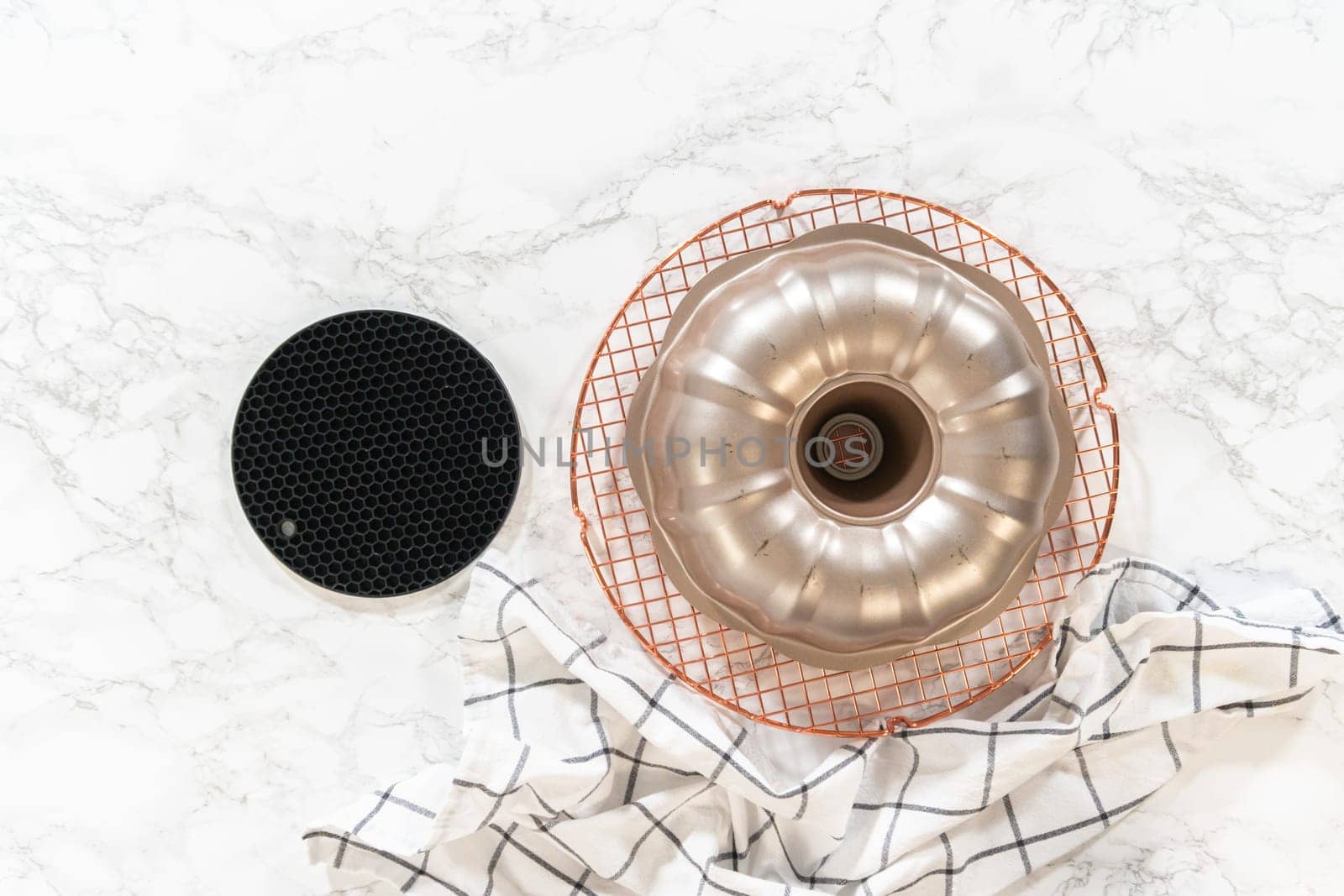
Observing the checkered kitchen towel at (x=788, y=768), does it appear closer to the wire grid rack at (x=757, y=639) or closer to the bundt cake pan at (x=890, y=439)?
the wire grid rack at (x=757, y=639)

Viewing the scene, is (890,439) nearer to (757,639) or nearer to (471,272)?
(757,639)

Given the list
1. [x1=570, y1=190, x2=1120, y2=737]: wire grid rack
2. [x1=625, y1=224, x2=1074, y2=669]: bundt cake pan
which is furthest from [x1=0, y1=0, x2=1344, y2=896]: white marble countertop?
[x1=625, y1=224, x2=1074, y2=669]: bundt cake pan

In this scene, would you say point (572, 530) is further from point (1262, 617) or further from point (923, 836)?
point (1262, 617)

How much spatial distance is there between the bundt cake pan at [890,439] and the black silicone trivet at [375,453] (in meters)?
0.33

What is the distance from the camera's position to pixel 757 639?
136 cm

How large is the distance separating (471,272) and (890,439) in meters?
0.63

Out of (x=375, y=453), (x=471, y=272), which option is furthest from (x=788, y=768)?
(x=471, y=272)

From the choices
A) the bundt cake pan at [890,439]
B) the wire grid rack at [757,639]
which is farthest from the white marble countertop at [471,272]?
the bundt cake pan at [890,439]

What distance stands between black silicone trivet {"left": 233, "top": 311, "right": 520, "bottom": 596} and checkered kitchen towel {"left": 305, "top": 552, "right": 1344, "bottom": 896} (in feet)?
0.32

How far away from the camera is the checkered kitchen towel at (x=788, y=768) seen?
128cm

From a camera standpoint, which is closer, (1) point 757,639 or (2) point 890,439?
→ (2) point 890,439

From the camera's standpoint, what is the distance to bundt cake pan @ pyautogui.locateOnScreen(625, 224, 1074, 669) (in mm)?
1083

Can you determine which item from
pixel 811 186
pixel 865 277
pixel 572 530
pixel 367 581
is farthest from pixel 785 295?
pixel 367 581

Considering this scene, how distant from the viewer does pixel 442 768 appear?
4.44 ft
